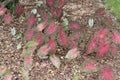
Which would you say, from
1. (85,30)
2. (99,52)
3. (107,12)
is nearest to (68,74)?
(99,52)

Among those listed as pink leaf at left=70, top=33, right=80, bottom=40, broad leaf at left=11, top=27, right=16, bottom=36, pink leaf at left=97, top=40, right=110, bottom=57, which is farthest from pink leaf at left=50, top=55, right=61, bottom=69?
broad leaf at left=11, top=27, right=16, bottom=36

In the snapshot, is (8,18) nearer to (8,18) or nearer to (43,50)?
(8,18)

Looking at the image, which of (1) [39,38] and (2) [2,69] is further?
(1) [39,38]

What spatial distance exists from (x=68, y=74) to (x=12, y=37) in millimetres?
836

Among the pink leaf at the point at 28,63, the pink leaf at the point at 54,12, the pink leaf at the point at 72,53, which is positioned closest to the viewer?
Result: the pink leaf at the point at 28,63

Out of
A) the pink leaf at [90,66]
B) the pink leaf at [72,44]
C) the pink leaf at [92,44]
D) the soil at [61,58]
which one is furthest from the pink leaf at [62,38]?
the pink leaf at [90,66]

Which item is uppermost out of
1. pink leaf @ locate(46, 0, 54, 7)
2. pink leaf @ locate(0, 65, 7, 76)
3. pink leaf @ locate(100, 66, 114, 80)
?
pink leaf @ locate(46, 0, 54, 7)

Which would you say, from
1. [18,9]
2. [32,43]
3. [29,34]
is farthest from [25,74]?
[18,9]

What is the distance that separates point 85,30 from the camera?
3.66 metres

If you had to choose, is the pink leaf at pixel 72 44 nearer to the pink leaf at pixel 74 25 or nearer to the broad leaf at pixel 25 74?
the pink leaf at pixel 74 25

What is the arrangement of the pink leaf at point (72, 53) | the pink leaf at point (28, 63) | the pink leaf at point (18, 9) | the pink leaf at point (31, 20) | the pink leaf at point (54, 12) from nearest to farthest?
the pink leaf at point (28, 63) → the pink leaf at point (72, 53) → the pink leaf at point (31, 20) → the pink leaf at point (54, 12) → the pink leaf at point (18, 9)

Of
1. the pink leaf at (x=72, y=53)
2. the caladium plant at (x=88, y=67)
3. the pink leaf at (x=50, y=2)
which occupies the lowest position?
the caladium plant at (x=88, y=67)

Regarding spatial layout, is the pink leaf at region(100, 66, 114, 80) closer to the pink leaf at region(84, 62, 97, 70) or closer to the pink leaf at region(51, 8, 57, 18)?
the pink leaf at region(84, 62, 97, 70)

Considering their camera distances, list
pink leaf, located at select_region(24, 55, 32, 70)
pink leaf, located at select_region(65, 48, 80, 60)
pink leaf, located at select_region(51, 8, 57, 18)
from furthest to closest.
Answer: pink leaf, located at select_region(51, 8, 57, 18) → pink leaf, located at select_region(65, 48, 80, 60) → pink leaf, located at select_region(24, 55, 32, 70)
